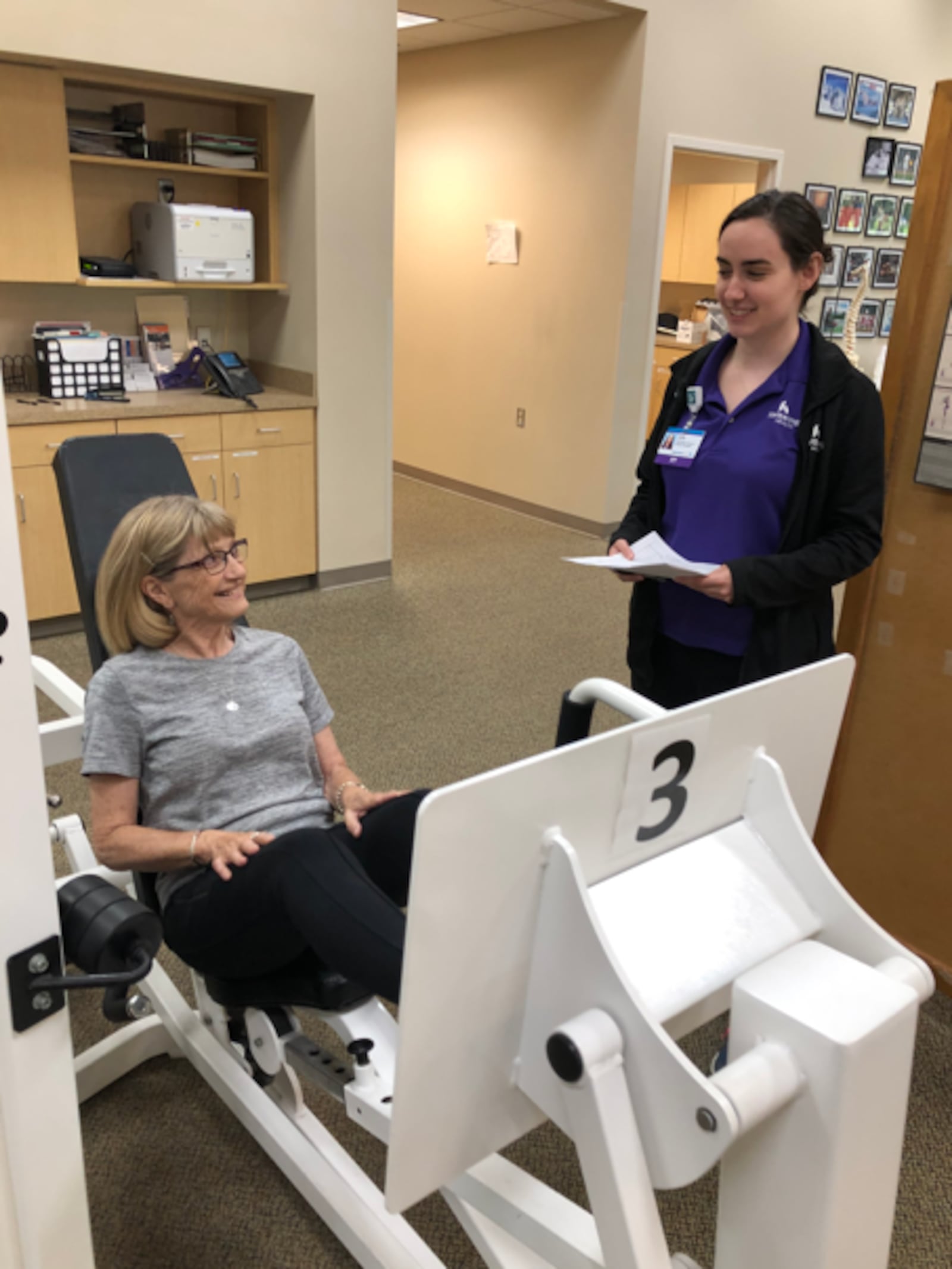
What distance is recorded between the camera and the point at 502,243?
19.2 feet

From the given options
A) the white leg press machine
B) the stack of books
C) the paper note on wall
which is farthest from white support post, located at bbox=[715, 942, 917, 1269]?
the paper note on wall

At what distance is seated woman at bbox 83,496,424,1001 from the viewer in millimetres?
1469

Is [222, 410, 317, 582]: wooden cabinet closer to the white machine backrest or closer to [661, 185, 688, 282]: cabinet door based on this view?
the white machine backrest

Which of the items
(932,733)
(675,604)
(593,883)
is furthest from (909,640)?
(593,883)

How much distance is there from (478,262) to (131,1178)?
17.8 ft

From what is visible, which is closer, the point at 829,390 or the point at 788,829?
the point at 788,829

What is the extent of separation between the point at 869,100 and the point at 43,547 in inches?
206

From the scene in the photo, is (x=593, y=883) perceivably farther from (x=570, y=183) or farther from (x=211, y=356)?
(x=570, y=183)

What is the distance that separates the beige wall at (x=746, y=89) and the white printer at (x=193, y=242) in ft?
6.63

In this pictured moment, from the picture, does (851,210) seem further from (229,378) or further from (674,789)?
(674,789)

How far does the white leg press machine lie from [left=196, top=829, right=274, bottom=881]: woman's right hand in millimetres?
478

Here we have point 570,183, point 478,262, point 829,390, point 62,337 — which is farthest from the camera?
point 478,262

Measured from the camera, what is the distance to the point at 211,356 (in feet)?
14.4

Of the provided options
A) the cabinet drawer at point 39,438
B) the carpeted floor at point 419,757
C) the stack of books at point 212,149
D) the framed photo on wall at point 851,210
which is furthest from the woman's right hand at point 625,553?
the framed photo on wall at point 851,210
